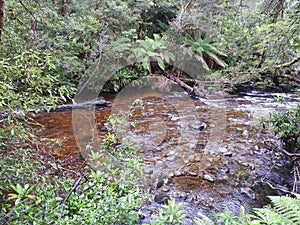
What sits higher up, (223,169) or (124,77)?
(124,77)

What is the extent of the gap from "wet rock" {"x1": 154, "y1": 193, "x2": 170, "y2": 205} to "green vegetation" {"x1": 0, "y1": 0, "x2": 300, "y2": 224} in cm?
29

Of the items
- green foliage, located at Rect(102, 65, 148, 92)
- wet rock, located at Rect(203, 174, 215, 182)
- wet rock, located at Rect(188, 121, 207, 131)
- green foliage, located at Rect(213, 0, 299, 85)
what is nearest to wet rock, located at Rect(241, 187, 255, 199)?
wet rock, located at Rect(203, 174, 215, 182)

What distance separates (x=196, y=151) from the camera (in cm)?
371

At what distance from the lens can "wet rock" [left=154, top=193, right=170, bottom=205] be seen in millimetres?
2490

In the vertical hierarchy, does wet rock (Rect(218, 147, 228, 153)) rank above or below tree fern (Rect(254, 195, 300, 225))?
below

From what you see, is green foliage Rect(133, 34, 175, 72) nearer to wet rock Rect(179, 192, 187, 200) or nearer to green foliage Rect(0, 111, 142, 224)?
wet rock Rect(179, 192, 187, 200)

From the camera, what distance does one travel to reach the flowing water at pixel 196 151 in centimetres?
→ 260

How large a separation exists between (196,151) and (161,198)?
1368 mm

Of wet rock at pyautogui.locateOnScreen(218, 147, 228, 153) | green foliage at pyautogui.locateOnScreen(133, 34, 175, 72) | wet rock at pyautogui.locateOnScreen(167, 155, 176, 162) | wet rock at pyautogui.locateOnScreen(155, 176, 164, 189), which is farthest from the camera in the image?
green foliage at pyautogui.locateOnScreen(133, 34, 175, 72)

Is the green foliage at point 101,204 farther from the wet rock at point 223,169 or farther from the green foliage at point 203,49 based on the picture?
the green foliage at point 203,49

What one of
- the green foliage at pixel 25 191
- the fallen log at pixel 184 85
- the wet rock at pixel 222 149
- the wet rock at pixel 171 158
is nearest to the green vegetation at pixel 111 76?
the green foliage at pixel 25 191

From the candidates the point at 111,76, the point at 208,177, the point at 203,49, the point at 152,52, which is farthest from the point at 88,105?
the point at 203,49

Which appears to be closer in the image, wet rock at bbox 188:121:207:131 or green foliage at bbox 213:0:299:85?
green foliage at bbox 213:0:299:85

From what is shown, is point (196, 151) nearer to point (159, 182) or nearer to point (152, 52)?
point (159, 182)
